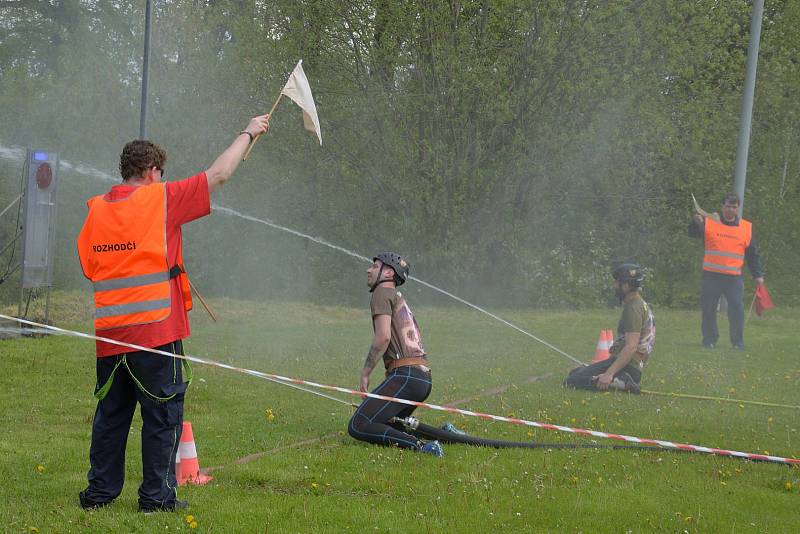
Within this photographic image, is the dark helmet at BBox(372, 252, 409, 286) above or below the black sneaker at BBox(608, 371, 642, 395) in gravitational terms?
above

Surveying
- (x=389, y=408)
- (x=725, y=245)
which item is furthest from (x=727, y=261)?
(x=389, y=408)

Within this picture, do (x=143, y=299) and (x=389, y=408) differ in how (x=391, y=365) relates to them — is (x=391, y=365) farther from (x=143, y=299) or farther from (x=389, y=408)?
(x=143, y=299)

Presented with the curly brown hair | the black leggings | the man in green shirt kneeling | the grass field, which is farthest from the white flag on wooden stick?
the man in green shirt kneeling

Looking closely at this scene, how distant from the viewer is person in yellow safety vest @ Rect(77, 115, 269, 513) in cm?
542

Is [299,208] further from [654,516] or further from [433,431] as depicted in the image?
[654,516]

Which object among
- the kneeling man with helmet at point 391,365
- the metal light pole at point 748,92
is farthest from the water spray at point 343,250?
the metal light pole at point 748,92

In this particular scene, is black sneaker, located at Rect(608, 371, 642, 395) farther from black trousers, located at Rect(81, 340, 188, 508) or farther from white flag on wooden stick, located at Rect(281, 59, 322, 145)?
black trousers, located at Rect(81, 340, 188, 508)

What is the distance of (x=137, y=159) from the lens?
18.2 feet

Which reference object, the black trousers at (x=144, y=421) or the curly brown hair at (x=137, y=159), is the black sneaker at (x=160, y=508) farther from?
the curly brown hair at (x=137, y=159)

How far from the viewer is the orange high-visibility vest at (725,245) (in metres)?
15.2

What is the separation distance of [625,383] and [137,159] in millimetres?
6853

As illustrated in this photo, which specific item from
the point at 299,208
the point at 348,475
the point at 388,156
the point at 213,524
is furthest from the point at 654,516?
the point at 299,208

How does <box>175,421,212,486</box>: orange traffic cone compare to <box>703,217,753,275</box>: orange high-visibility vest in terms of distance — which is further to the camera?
<box>703,217,753,275</box>: orange high-visibility vest

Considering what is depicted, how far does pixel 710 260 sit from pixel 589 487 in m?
9.59
